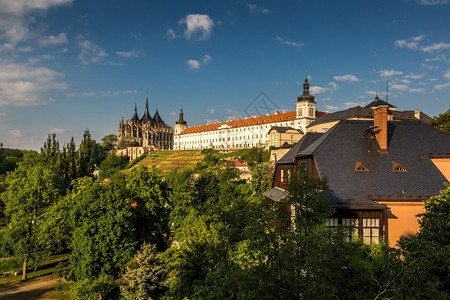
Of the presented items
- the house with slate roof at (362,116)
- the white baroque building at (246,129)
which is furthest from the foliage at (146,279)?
the white baroque building at (246,129)

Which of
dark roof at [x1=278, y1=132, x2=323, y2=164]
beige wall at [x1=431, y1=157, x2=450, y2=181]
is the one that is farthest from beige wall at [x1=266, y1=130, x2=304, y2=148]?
beige wall at [x1=431, y1=157, x2=450, y2=181]

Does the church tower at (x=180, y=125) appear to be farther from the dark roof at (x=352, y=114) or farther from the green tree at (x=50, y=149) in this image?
the green tree at (x=50, y=149)

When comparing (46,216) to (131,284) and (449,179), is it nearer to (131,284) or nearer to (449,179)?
(131,284)

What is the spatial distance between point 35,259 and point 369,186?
25.6 meters

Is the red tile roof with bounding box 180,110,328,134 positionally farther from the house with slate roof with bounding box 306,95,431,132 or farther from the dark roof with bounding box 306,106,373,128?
the dark roof with bounding box 306,106,373,128

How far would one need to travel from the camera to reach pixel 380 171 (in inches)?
709

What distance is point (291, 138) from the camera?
88875 mm

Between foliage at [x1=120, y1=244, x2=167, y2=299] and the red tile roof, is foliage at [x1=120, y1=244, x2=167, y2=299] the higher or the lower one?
the lower one

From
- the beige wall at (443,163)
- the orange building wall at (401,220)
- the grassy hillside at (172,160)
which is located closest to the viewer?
the orange building wall at (401,220)

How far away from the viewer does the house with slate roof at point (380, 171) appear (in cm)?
1612

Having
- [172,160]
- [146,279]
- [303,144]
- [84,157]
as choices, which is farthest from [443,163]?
[172,160]

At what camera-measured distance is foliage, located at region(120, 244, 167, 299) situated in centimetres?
1820

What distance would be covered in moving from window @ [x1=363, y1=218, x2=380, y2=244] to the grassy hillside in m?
92.8

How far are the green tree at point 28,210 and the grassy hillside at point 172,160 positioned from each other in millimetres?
76523
